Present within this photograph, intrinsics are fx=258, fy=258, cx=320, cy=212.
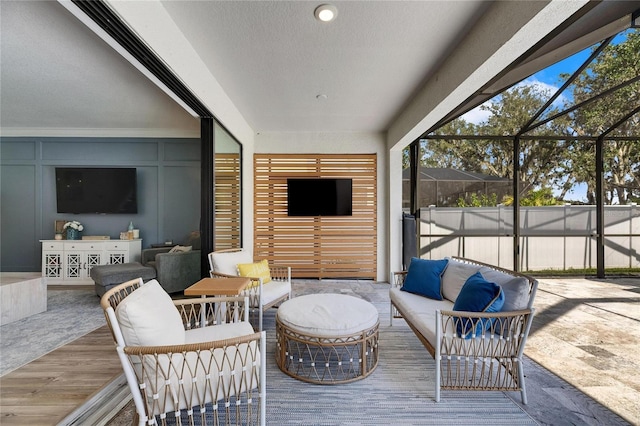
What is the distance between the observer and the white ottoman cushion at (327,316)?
1921 millimetres

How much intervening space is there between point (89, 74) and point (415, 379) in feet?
14.1

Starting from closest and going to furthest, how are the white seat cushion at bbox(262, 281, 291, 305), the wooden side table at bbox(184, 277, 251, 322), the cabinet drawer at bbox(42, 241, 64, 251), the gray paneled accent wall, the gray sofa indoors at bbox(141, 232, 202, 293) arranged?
1. the wooden side table at bbox(184, 277, 251, 322)
2. the white seat cushion at bbox(262, 281, 291, 305)
3. the gray sofa indoors at bbox(141, 232, 202, 293)
4. the cabinet drawer at bbox(42, 241, 64, 251)
5. the gray paneled accent wall

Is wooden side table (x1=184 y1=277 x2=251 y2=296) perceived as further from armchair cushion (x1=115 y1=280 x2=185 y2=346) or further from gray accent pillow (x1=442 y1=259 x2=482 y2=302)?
gray accent pillow (x1=442 y1=259 x2=482 y2=302)

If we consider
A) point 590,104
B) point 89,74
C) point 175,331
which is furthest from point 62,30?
point 590,104

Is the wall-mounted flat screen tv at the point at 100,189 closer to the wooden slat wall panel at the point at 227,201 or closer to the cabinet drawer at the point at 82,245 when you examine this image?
the cabinet drawer at the point at 82,245

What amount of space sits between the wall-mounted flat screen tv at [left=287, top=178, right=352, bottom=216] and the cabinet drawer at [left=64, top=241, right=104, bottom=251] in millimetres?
3174

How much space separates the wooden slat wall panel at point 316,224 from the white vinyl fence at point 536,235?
1080mm

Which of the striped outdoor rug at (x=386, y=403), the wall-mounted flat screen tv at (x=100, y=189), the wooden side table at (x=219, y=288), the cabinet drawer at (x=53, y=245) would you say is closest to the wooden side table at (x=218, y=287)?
the wooden side table at (x=219, y=288)

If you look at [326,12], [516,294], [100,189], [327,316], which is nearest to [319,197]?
[327,316]

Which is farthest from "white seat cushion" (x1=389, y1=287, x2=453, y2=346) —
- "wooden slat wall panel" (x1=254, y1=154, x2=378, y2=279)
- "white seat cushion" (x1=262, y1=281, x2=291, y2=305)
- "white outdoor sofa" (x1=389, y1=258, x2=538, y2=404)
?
"wooden slat wall panel" (x1=254, y1=154, x2=378, y2=279)

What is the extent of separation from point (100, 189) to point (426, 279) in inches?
217

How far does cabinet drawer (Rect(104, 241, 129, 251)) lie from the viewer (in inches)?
168

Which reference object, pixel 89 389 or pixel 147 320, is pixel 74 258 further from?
pixel 147 320

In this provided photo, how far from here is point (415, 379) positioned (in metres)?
1.96
